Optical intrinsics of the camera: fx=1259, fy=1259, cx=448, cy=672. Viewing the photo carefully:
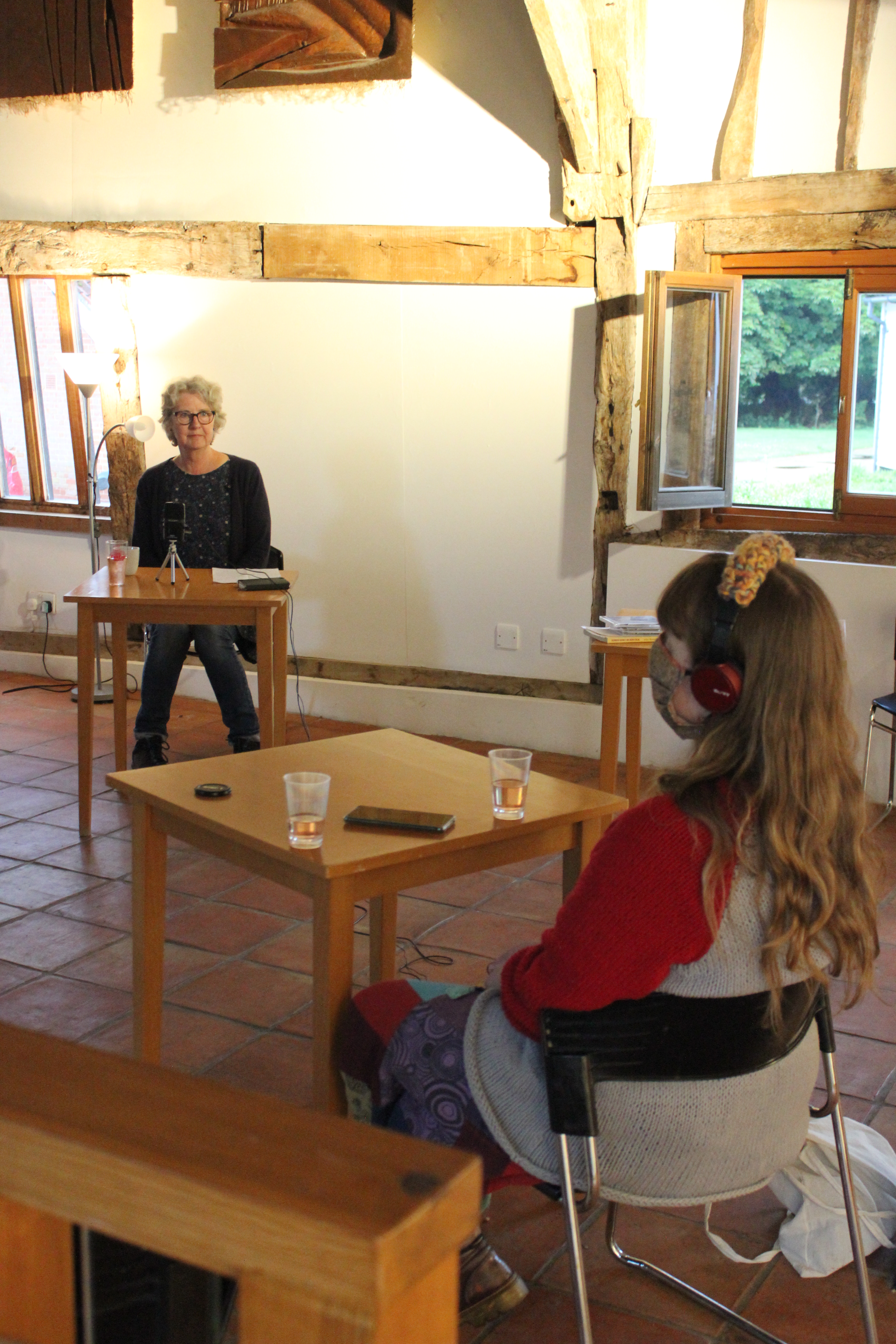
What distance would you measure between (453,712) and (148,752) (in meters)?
1.48

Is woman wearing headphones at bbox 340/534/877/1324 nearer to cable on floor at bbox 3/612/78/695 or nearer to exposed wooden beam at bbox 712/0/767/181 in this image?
exposed wooden beam at bbox 712/0/767/181

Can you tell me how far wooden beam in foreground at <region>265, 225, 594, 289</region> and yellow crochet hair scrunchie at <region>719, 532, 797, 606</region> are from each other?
4155 mm

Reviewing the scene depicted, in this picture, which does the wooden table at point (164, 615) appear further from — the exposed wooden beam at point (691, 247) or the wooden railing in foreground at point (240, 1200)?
the wooden railing in foreground at point (240, 1200)

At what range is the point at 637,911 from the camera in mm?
1497

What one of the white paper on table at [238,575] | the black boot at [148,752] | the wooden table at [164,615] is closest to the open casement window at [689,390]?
the white paper on table at [238,575]

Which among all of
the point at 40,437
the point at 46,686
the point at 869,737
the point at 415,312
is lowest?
the point at 46,686

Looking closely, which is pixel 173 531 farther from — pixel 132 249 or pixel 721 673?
pixel 721 673

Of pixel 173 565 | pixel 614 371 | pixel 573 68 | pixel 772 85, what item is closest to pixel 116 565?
pixel 173 565

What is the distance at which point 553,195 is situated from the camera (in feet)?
17.8

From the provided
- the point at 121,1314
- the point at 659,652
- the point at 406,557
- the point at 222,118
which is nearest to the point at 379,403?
the point at 406,557

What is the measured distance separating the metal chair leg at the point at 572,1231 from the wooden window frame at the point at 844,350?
3891mm

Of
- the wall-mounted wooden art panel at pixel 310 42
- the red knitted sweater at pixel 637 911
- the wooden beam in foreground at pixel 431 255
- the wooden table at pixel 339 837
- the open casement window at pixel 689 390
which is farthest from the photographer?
the wall-mounted wooden art panel at pixel 310 42

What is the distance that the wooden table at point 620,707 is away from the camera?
12.7ft

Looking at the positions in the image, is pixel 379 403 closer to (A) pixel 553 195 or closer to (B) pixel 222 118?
(A) pixel 553 195
